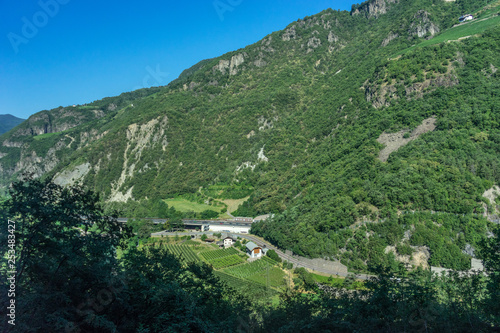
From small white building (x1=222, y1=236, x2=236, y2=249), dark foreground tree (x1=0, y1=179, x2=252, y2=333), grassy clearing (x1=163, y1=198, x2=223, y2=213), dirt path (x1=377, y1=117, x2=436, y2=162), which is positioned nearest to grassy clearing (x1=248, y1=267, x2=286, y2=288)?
small white building (x1=222, y1=236, x2=236, y2=249)

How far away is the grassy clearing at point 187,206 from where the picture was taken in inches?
3253

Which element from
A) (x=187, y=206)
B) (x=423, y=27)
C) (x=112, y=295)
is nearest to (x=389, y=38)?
(x=423, y=27)

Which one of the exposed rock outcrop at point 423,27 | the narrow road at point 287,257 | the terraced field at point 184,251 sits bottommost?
the narrow road at point 287,257

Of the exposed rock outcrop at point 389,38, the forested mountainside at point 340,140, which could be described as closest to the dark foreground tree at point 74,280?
the forested mountainside at point 340,140

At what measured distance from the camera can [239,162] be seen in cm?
9975

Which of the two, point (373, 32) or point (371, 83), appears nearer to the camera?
point (371, 83)

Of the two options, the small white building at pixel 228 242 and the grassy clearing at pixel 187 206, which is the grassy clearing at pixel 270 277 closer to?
the small white building at pixel 228 242

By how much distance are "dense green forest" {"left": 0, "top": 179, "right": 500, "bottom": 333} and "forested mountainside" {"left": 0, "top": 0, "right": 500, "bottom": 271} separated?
815cm

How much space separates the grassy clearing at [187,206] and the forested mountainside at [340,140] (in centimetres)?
438

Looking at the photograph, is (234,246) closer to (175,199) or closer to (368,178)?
(368,178)

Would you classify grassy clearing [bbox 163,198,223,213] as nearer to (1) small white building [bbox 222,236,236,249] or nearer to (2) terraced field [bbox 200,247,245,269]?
(1) small white building [bbox 222,236,236,249]

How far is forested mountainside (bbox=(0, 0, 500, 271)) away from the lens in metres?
39.7

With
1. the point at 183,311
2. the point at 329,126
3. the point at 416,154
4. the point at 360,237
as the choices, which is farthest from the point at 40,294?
the point at 329,126

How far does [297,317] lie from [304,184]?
54952 mm
